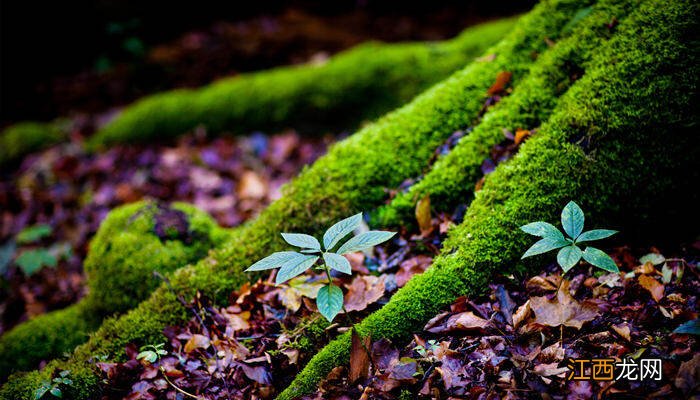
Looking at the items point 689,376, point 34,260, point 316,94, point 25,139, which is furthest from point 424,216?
point 25,139

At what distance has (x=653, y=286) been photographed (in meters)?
1.96

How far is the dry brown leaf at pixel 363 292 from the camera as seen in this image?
217 centimetres

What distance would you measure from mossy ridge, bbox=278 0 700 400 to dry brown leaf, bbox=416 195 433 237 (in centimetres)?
25

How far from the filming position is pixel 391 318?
78.4 inches

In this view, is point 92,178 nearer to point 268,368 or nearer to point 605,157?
point 268,368

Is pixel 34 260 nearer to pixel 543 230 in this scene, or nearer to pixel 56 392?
pixel 56 392

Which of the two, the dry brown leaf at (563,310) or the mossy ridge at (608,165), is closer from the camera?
the dry brown leaf at (563,310)

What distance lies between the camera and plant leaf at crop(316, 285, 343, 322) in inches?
69.4

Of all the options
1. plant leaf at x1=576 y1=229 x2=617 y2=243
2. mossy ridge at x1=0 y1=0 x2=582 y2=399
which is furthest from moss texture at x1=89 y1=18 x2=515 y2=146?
plant leaf at x1=576 y1=229 x2=617 y2=243

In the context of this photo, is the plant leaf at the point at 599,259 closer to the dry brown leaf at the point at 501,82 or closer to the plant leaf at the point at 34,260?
the dry brown leaf at the point at 501,82

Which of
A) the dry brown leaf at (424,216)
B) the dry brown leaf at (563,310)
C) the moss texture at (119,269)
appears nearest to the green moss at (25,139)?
the moss texture at (119,269)

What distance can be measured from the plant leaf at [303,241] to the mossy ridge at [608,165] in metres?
0.48

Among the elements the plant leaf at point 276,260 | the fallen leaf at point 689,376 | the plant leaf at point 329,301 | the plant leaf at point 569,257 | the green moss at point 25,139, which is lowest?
the fallen leaf at point 689,376

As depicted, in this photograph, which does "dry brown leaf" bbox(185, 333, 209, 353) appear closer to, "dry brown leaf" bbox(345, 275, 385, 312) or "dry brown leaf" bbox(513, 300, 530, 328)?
"dry brown leaf" bbox(345, 275, 385, 312)
